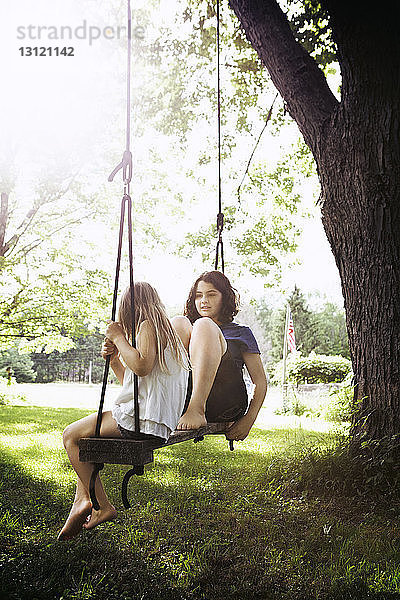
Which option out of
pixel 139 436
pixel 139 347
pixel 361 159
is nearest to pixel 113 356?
pixel 139 347

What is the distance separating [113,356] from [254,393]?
1065 mm

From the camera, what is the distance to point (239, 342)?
10.6 ft

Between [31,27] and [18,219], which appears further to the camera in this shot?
[18,219]

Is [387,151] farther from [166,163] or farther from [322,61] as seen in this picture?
[166,163]

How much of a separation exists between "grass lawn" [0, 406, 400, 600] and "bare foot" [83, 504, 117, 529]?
24.4 inches

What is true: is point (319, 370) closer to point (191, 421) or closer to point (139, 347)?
point (191, 421)

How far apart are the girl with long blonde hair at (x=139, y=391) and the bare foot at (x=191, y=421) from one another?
13 centimetres

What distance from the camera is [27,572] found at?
3119mm

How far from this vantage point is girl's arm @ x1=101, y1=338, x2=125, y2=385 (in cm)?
239

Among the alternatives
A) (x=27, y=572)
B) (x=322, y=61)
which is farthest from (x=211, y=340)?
(x=322, y=61)

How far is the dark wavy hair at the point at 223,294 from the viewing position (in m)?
3.29

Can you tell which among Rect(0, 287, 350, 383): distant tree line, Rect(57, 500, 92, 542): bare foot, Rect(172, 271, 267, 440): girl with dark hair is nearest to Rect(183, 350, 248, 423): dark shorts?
Rect(172, 271, 267, 440): girl with dark hair

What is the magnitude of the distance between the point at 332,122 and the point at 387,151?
0.46m

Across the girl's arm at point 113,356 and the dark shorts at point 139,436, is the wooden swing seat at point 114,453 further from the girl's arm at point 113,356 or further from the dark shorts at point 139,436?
the girl's arm at point 113,356
